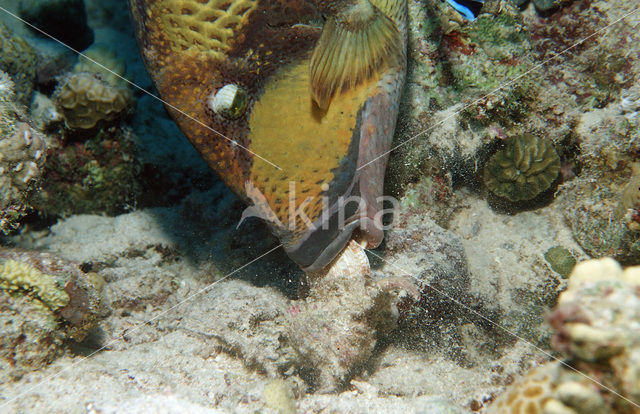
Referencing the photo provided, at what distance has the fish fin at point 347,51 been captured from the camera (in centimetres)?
217

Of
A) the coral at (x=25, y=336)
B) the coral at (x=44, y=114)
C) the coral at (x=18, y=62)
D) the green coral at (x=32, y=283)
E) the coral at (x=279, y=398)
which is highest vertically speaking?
the coral at (x=18, y=62)

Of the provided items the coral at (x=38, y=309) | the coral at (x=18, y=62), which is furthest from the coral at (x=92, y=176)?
the coral at (x=38, y=309)

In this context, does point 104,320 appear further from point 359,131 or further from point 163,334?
point 359,131

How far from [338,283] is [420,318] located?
74 centimetres

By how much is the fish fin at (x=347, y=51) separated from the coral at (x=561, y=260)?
225 centimetres

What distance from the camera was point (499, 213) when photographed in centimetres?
337

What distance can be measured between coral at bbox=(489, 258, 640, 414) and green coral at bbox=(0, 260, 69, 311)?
9.11 ft

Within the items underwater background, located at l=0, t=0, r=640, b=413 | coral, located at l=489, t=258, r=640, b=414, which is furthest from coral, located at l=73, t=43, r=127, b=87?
coral, located at l=489, t=258, r=640, b=414

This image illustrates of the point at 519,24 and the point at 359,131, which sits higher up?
the point at 519,24

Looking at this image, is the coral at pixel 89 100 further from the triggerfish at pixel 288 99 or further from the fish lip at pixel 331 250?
the fish lip at pixel 331 250

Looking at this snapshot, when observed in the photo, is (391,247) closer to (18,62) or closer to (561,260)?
(561,260)

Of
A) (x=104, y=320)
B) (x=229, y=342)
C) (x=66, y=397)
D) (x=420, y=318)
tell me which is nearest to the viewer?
(x=66, y=397)

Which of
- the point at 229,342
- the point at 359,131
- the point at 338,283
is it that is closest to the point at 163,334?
the point at 229,342

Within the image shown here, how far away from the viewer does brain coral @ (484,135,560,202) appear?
3055 millimetres
